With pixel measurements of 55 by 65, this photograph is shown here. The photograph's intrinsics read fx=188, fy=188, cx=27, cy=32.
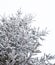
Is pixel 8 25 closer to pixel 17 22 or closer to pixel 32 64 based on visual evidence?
pixel 17 22

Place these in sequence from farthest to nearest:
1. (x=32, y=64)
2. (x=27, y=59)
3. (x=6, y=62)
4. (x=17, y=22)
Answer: (x=17, y=22)
(x=32, y=64)
(x=27, y=59)
(x=6, y=62)

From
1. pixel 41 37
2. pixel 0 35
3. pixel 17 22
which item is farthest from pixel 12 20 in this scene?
pixel 41 37

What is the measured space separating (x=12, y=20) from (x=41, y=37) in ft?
3.24

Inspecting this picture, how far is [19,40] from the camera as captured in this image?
5.15 m

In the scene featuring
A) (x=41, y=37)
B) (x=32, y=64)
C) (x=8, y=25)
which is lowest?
(x=32, y=64)

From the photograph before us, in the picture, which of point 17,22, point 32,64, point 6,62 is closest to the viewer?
point 6,62

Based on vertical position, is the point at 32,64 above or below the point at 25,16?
below

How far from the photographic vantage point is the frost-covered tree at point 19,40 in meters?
4.68

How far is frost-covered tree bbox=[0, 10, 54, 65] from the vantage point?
4.68 m

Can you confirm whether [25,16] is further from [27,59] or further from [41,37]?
[27,59]

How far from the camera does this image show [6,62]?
4.34 meters

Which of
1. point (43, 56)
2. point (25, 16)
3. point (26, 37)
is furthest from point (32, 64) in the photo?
point (25, 16)

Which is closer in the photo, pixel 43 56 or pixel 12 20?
pixel 43 56

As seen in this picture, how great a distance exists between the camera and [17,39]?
5176 millimetres
